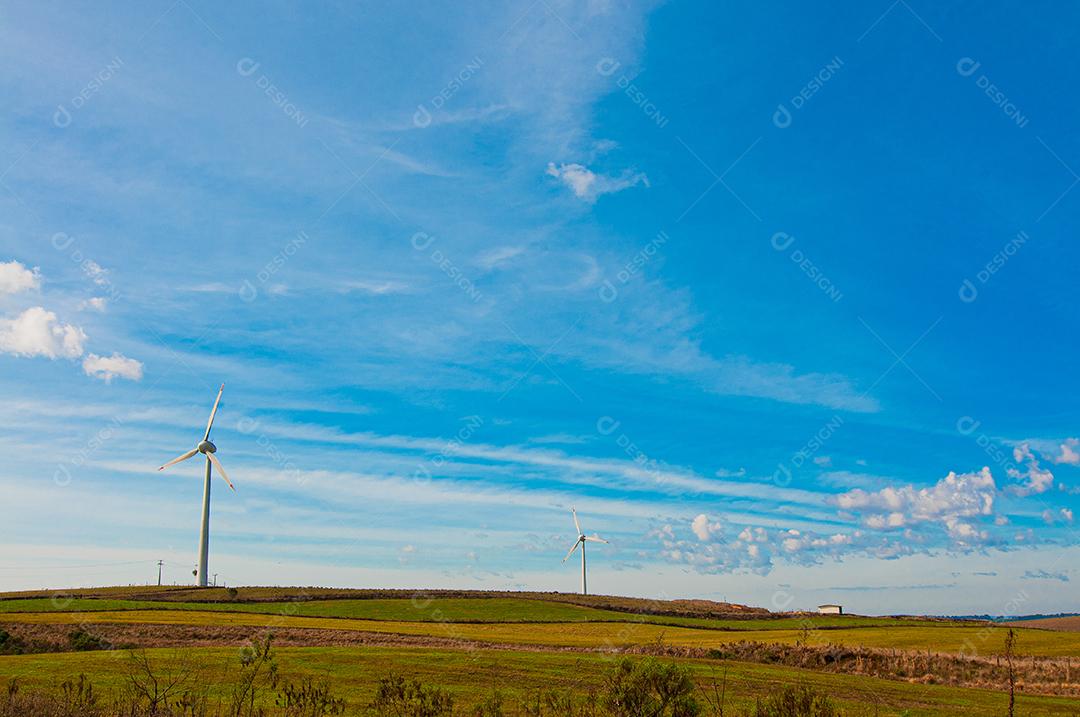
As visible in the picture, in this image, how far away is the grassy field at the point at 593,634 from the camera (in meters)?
67.8

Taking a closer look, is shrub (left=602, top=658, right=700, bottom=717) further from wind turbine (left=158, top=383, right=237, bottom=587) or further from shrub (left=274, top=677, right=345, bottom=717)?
wind turbine (left=158, top=383, right=237, bottom=587)

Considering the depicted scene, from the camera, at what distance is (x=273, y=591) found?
145 metres

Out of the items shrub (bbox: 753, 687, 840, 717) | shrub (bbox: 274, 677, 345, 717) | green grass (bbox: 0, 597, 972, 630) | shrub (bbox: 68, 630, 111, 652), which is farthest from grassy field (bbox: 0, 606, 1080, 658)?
shrub (bbox: 753, 687, 840, 717)

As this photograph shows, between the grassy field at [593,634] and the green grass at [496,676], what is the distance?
20.1 metres

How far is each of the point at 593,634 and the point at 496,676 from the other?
164 feet

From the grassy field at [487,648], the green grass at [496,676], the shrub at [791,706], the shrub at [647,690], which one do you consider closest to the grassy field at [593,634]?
the grassy field at [487,648]

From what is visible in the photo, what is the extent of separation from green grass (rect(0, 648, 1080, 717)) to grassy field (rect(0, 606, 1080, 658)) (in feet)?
65.9

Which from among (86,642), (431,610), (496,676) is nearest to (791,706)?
(496,676)

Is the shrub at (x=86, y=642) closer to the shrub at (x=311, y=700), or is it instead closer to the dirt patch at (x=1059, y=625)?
the shrub at (x=311, y=700)

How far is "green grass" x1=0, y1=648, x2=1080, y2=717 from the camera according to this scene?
107 feet

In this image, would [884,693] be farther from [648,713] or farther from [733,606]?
[733,606]

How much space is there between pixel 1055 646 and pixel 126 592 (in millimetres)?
137892

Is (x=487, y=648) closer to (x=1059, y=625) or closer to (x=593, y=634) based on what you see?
(x=593, y=634)

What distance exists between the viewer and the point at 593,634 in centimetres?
8606
